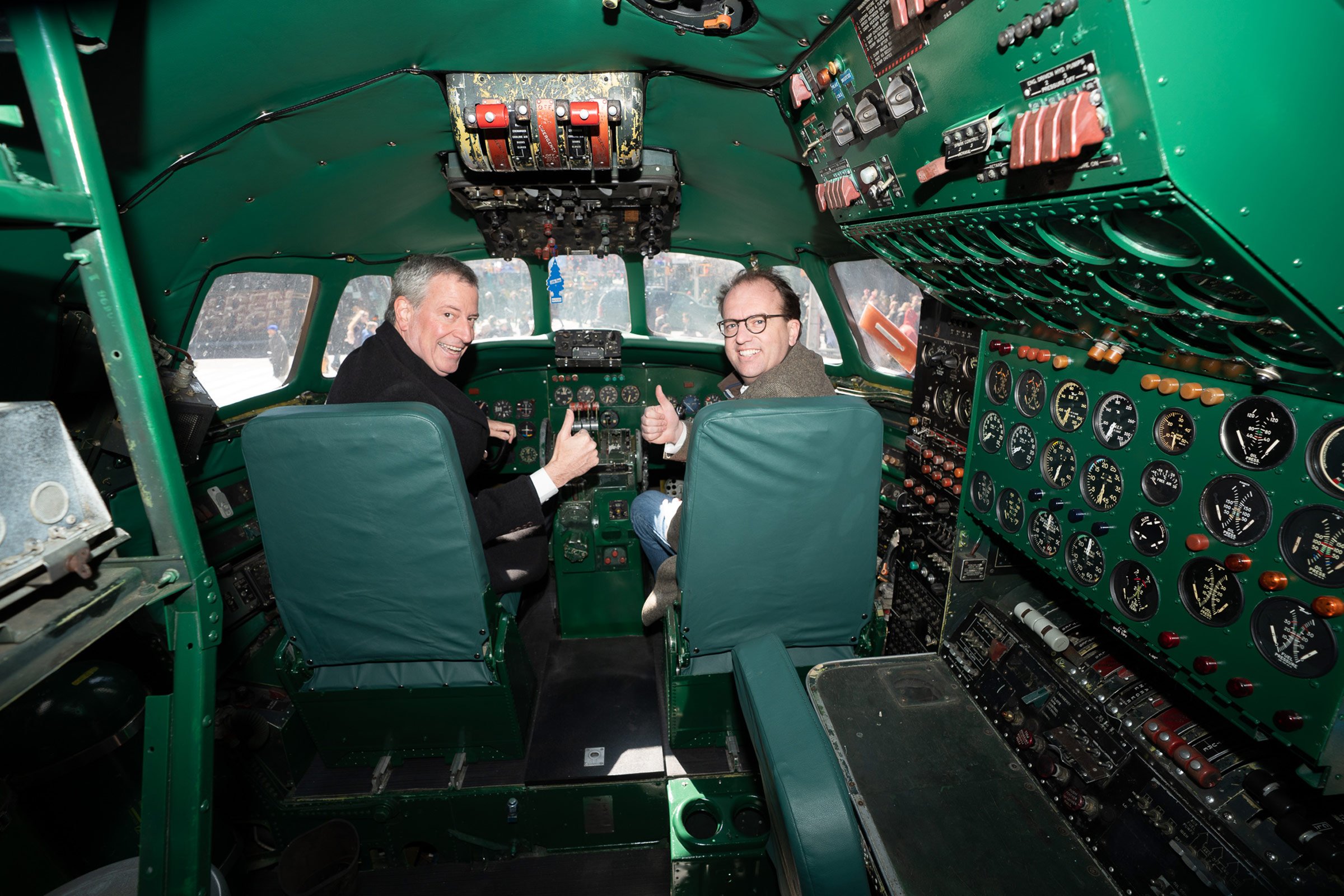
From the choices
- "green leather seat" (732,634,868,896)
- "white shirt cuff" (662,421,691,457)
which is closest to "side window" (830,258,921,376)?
"white shirt cuff" (662,421,691,457)

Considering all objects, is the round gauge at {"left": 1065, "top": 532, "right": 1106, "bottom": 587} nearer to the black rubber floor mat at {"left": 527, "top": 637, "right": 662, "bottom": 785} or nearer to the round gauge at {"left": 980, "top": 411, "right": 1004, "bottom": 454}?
the round gauge at {"left": 980, "top": 411, "right": 1004, "bottom": 454}

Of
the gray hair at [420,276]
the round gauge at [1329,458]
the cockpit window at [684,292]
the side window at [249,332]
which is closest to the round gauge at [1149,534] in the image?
the round gauge at [1329,458]

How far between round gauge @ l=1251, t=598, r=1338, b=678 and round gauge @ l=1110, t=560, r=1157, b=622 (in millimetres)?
285

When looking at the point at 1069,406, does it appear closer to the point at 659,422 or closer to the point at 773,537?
the point at 773,537

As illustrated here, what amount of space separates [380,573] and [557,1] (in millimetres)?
1778

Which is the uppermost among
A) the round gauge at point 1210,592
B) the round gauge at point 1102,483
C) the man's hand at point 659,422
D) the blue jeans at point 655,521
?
the man's hand at point 659,422

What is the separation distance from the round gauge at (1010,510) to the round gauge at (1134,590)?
439 mm

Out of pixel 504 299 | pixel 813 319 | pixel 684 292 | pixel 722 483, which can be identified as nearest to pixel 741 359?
pixel 722 483

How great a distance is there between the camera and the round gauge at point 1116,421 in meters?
1.73

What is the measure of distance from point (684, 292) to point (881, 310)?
1576mm

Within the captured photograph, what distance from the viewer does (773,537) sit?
6.01 feet

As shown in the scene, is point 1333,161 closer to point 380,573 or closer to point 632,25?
point 632,25

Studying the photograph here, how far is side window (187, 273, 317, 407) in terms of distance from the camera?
126 inches

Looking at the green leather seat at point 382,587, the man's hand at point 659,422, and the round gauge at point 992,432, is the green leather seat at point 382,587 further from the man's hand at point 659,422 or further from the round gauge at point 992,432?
the round gauge at point 992,432
